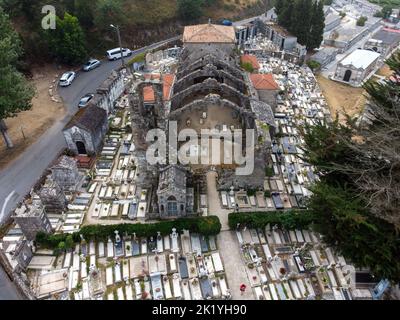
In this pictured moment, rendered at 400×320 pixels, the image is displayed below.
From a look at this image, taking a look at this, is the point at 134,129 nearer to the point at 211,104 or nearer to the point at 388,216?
the point at 211,104

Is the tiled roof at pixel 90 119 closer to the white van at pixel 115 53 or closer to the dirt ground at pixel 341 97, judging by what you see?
the white van at pixel 115 53

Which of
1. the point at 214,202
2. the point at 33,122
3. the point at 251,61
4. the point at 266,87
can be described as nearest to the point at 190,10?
the point at 251,61

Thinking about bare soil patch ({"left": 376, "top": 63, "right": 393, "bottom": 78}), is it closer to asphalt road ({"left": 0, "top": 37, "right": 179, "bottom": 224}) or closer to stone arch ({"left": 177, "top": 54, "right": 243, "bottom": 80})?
stone arch ({"left": 177, "top": 54, "right": 243, "bottom": 80})

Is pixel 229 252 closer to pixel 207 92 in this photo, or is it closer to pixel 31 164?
pixel 207 92

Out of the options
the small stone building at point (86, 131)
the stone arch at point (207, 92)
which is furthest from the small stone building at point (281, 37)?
the small stone building at point (86, 131)

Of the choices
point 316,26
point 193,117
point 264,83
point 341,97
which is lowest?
point 341,97

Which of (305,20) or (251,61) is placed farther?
(305,20)

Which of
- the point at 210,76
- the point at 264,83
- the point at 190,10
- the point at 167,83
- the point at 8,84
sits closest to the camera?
the point at 8,84
